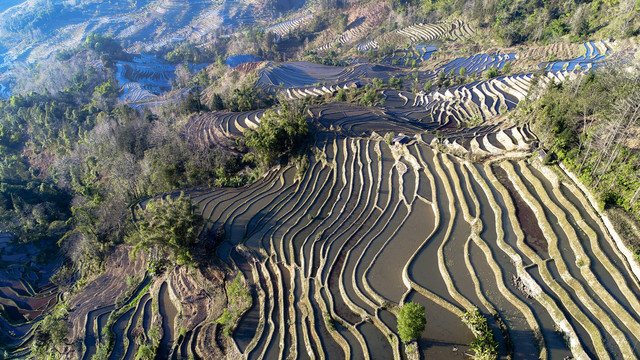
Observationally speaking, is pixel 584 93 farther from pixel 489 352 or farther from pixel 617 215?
pixel 489 352

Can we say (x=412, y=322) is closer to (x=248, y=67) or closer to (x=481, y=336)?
(x=481, y=336)

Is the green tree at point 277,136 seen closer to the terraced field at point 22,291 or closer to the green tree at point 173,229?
the green tree at point 173,229

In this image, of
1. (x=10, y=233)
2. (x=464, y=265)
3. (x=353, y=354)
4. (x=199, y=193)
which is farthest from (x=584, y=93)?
(x=10, y=233)

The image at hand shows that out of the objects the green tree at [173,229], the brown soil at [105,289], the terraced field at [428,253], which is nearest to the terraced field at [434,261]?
the terraced field at [428,253]

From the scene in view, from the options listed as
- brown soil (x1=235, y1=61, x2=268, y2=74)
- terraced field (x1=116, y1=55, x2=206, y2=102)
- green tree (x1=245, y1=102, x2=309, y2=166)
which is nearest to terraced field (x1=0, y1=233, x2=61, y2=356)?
green tree (x1=245, y1=102, x2=309, y2=166)

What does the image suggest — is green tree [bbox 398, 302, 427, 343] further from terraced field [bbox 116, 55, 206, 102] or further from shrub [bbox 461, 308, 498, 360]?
terraced field [bbox 116, 55, 206, 102]

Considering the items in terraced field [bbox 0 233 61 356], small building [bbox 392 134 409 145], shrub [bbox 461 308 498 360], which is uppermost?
small building [bbox 392 134 409 145]
